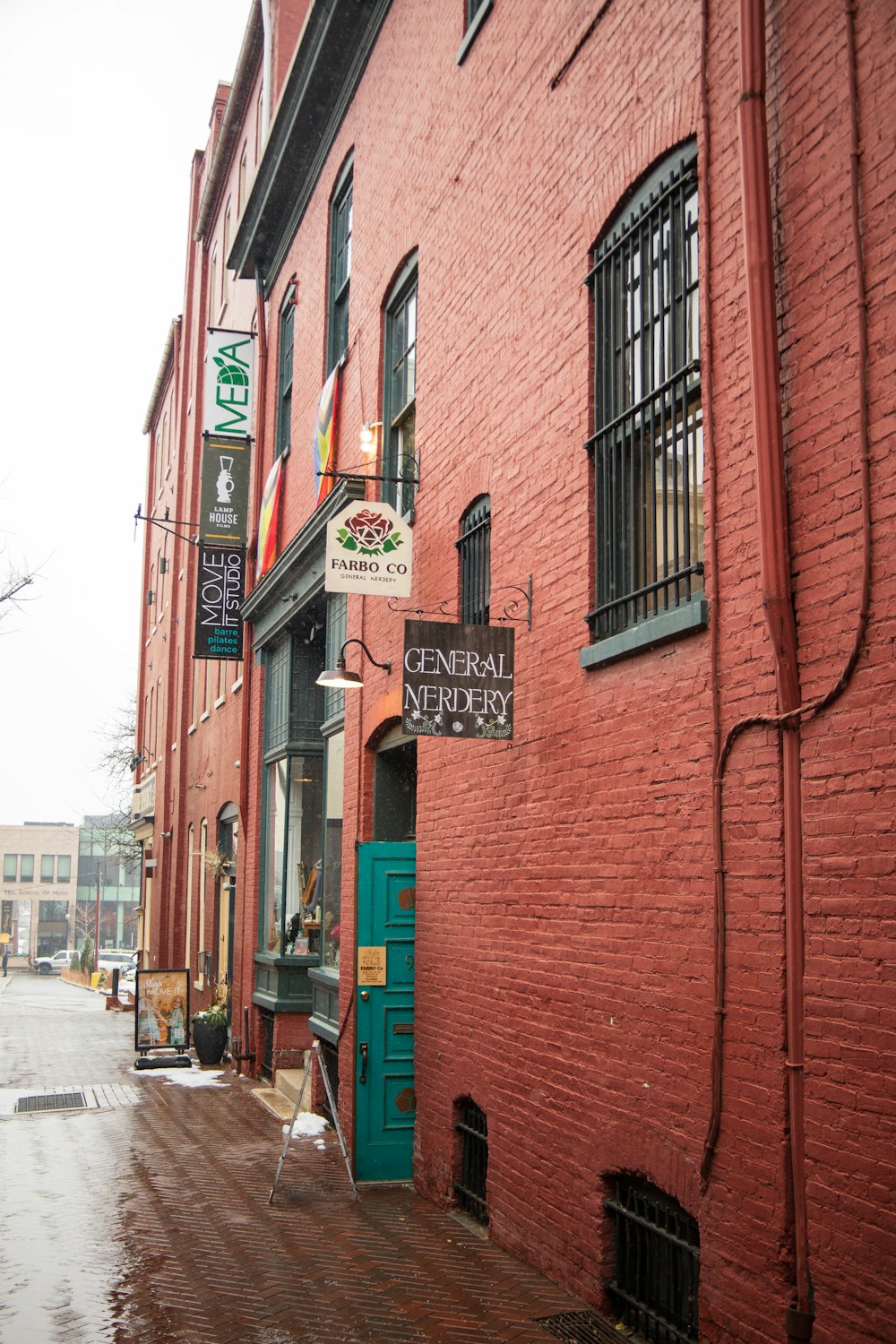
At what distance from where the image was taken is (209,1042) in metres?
18.2

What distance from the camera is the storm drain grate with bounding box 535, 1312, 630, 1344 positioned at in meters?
6.27

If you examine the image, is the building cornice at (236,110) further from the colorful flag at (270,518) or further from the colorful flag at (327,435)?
the colorful flag at (327,435)

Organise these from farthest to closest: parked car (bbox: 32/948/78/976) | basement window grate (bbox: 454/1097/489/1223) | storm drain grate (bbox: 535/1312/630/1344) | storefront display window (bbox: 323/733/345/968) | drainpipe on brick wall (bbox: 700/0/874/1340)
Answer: parked car (bbox: 32/948/78/976) < storefront display window (bbox: 323/733/345/968) < basement window grate (bbox: 454/1097/489/1223) < storm drain grate (bbox: 535/1312/630/1344) < drainpipe on brick wall (bbox: 700/0/874/1340)

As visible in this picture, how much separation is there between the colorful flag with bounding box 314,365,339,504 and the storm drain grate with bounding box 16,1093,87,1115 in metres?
7.42

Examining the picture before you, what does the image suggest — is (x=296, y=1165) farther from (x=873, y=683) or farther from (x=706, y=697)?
(x=873, y=683)

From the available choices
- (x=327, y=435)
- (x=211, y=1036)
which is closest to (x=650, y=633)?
(x=327, y=435)

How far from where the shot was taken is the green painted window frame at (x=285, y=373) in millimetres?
17109

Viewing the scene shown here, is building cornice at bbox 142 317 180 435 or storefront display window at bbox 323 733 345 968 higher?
building cornice at bbox 142 317 180 435

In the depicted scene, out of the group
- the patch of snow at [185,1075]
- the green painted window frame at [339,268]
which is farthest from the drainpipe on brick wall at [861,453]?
the patch of snow at [185,1075]

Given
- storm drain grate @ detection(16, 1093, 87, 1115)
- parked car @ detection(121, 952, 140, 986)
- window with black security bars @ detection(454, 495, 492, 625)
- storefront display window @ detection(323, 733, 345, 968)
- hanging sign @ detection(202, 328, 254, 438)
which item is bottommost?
parked car @ detection(121, 952, 140, 986)

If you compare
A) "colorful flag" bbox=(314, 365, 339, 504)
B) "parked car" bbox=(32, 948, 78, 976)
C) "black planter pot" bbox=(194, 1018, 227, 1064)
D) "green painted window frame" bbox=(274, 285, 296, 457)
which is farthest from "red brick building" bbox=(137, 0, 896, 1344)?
"parked car" bbox=(32, 948, 78, 976)

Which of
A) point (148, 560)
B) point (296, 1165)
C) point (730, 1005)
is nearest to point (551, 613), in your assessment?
point (730, 1005)

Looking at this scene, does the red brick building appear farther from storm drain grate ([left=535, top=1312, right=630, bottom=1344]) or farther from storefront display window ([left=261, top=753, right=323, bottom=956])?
storefront display window ([left=261, top=753, right=323, bottom=956])

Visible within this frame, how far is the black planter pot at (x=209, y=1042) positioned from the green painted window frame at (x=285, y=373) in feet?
26.7
